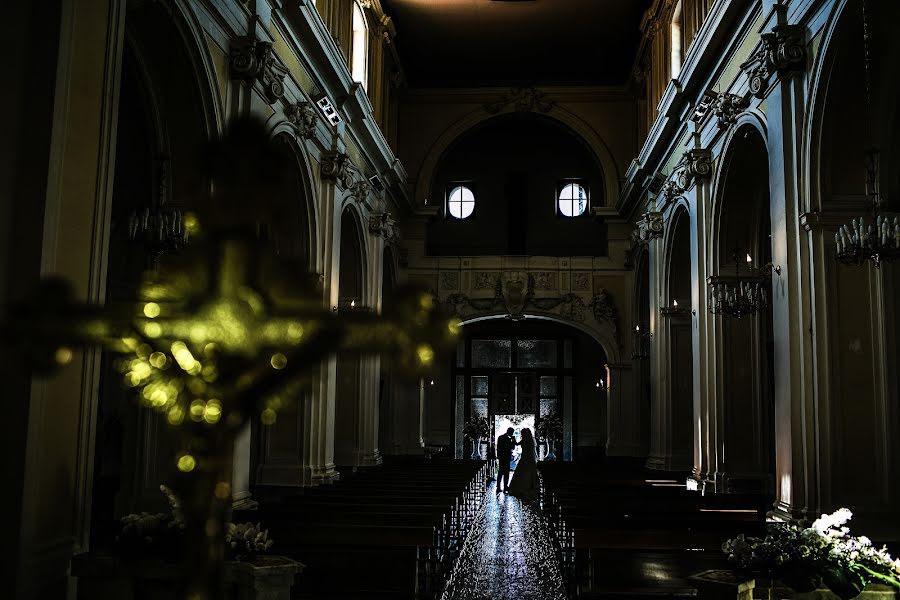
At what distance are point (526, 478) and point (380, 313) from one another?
16.1 m

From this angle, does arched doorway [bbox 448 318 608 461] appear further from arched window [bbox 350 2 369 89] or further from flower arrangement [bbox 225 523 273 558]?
flower arrangement [bbox 225 523 273 558]

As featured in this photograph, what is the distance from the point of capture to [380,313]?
5.41 ft

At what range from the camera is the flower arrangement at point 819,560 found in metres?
5.34

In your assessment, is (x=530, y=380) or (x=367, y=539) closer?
(x=367, y=539)

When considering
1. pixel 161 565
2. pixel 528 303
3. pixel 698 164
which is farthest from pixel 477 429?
pixel 161 565

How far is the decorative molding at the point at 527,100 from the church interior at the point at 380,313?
1338mm

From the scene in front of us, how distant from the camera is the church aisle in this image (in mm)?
8750

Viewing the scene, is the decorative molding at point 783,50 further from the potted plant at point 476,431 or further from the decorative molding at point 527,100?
the potted plant at point 476,431

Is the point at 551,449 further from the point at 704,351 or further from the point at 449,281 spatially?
the point at 704,351

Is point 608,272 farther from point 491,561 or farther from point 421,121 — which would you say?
point 491,561

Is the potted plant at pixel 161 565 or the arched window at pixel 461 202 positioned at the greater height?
the arched window at pixel 461 202

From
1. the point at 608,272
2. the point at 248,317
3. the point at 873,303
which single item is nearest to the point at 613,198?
the point at 608,272

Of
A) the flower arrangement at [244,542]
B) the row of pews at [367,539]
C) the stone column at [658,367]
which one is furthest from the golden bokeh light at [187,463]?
the stone column at [658,367]

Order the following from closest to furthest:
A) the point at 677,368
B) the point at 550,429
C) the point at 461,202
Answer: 1. the point at 677,368
2. the point at 461,202
3. the point at 550,429
